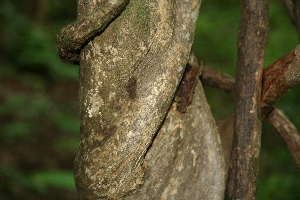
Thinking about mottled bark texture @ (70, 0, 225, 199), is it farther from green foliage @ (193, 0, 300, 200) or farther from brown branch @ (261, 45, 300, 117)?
green foliage @ (193, 0, 300, 200)

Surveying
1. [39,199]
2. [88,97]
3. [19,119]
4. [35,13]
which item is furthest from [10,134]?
[88,97]

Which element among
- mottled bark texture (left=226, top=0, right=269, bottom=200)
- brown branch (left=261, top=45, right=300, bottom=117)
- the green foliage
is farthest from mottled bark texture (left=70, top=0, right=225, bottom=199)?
the green foliage

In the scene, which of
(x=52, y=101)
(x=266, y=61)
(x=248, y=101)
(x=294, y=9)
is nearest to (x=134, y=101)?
(x=248, y=101)

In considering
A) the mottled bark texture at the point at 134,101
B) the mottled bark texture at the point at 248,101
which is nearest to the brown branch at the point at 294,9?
the mottled bark texture at the point at 248,101

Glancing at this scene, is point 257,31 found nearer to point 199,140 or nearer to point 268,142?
point 199,140

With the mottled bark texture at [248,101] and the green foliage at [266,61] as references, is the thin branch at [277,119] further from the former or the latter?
the green foliage at [266,61]

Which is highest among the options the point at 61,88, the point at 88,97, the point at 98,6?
the point at 98,6
